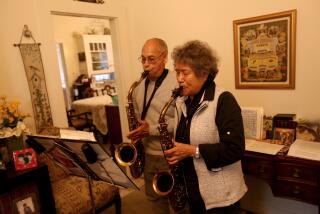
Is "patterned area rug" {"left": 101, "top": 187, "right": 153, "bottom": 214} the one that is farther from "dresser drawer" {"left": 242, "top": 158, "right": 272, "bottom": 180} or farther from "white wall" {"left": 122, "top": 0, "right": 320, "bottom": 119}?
"white wall" {"left": 122, "top": 0, "right": 320, "bottom": 119}

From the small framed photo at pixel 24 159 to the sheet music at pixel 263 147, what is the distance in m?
1.62

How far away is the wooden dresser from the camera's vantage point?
172 cm

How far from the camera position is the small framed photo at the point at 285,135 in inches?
80.2

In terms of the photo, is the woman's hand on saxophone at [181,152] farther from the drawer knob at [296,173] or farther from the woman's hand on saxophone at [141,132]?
the drawer knob at [296,173]

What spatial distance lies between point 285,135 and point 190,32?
1402 mm

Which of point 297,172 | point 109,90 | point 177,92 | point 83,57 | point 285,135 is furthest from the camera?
point 83,57

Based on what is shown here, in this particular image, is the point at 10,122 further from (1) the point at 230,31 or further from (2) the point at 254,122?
(1) the point at 230,31

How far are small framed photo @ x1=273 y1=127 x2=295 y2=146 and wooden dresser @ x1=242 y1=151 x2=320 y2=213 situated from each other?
0.83 ft

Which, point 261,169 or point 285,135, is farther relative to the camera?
point 285,135

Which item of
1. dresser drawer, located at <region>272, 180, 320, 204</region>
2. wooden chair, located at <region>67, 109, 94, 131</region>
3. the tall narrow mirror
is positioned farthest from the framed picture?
the tall narrow mirror

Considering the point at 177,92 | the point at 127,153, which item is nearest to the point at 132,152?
the point at 127,153

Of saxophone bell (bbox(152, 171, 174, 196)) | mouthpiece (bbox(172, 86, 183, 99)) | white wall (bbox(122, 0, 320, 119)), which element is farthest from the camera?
white wall (bbox(122, 0, 320, 119))

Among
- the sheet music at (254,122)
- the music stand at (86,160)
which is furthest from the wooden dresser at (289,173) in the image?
the music stand at (86,160)

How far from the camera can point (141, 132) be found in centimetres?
180
